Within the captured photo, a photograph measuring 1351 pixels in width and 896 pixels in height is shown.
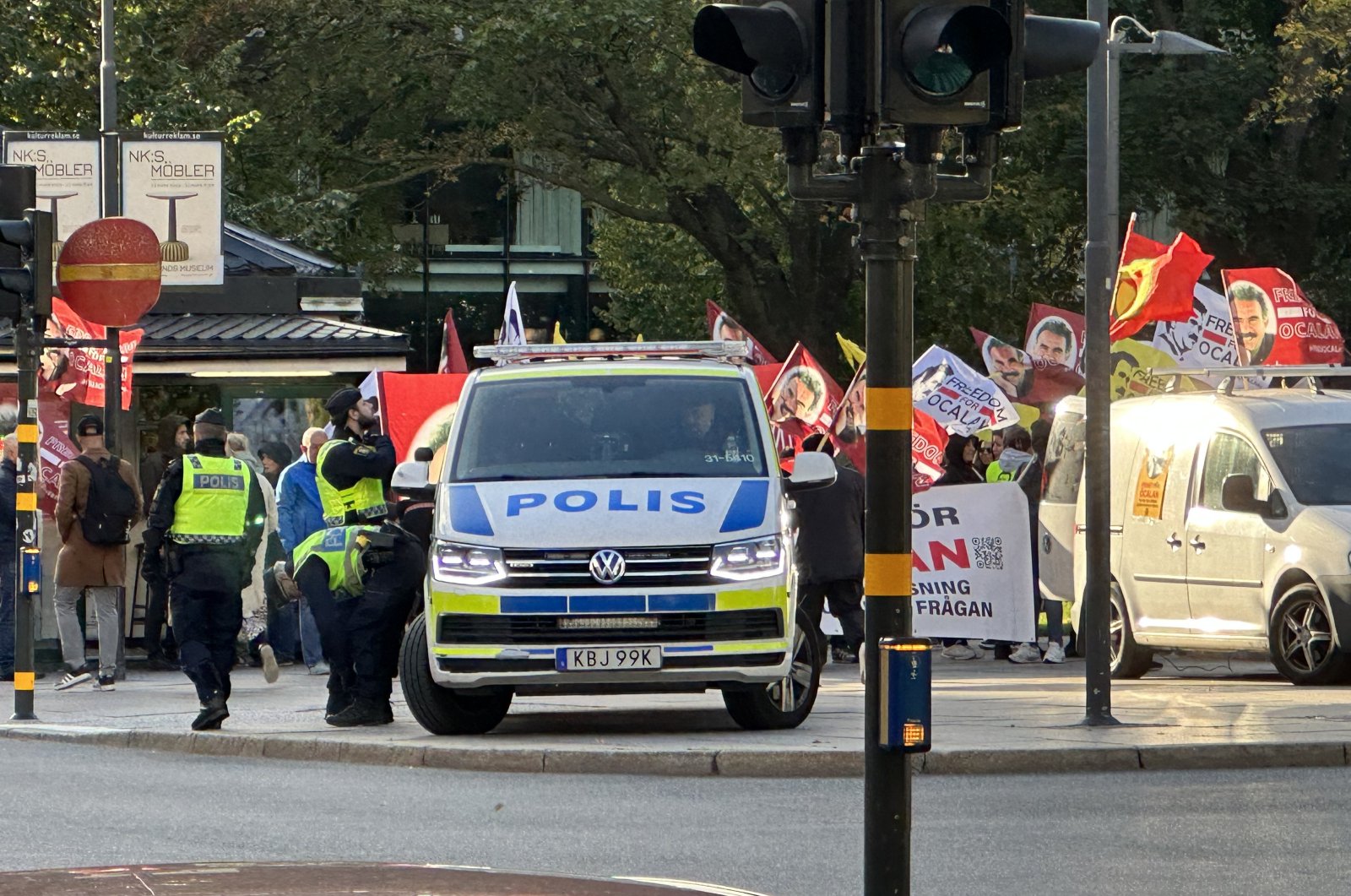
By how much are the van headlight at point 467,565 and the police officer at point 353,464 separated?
0.95 m

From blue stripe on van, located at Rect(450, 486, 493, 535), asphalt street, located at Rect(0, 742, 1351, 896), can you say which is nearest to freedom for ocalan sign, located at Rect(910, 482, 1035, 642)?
blue stripe on van, located at Rect(450, 486, 493, 535)

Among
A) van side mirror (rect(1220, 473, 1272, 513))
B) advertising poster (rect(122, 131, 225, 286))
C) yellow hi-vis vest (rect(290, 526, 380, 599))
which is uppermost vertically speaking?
advertising poster (rect(122, 131, 225, 286))

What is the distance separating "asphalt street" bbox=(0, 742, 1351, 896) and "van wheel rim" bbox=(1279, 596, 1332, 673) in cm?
426

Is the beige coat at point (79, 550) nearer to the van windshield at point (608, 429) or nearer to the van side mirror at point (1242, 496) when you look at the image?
the van windshield at point (608, 429)

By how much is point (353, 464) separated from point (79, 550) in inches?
206

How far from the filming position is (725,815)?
10.1 m

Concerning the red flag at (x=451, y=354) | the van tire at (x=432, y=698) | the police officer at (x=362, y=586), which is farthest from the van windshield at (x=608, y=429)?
the red flag at (x=451, y=354)

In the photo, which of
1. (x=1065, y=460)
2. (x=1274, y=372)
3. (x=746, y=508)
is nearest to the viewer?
(x=746, y=508)

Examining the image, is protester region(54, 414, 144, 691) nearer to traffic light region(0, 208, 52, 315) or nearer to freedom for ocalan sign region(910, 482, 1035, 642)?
traffic light region(0, 208, 52, 315)

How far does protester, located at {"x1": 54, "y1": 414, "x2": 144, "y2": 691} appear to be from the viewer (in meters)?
17.8

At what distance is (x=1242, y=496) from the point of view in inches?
645

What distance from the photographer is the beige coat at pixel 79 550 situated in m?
17.8

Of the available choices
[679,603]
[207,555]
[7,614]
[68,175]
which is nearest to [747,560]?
[679,603]

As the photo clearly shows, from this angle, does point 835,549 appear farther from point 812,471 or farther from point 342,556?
point 342,556
